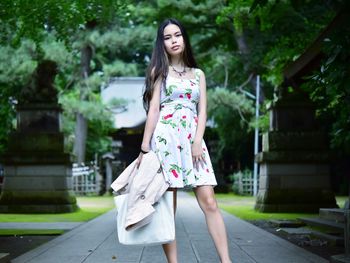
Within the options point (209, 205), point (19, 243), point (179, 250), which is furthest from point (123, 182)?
point (19, 243)

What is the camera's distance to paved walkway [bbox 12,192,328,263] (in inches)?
213

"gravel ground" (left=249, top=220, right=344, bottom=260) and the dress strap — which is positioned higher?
the dress strap

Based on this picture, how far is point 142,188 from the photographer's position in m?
3.91

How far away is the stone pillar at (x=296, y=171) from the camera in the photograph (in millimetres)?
12430

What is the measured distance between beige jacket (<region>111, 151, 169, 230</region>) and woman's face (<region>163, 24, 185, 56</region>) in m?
0.78

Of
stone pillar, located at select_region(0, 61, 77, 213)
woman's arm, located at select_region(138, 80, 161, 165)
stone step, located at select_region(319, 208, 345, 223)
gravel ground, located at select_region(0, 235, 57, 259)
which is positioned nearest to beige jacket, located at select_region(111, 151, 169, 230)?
woman's arm, located at select_region(138, 80, 161, 165)

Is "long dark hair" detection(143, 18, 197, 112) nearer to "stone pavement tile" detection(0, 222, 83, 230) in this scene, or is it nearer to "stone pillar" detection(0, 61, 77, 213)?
"stone pavement tile" detection(0, 222, 83, 230)

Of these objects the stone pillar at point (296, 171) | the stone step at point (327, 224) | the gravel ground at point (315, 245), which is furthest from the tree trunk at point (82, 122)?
the gravel ground at point (315, 245)

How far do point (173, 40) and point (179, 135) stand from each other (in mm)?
713

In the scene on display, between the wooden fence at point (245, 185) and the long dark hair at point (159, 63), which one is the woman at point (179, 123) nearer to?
the long dark hair at point (159, 63)

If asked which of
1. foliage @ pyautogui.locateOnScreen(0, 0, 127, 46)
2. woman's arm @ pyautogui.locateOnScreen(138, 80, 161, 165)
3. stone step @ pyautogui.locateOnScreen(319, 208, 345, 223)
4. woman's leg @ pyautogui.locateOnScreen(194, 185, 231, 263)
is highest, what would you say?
foliage @ pyautogui.locateOnScreen(0, 0, 127, 46)

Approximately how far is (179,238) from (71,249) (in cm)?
164

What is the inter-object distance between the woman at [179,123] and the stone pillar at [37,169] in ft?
28.1

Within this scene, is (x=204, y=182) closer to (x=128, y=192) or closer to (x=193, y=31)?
(x=128, y=192)
